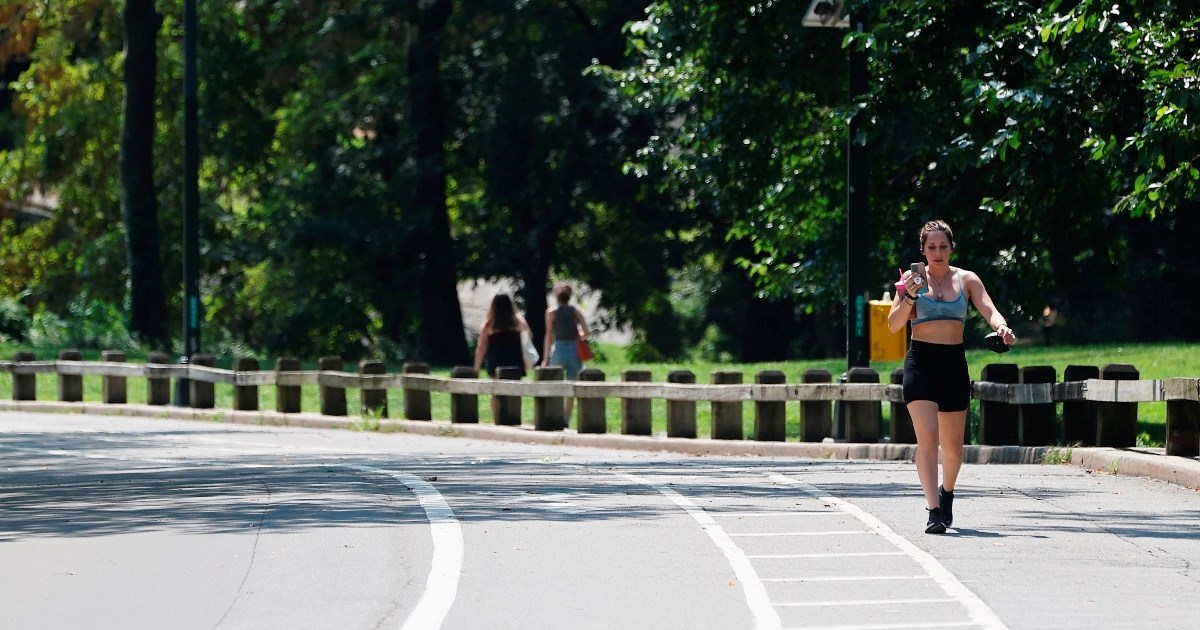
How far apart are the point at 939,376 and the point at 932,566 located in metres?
1.90

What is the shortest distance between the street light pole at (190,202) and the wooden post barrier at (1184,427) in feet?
49.2

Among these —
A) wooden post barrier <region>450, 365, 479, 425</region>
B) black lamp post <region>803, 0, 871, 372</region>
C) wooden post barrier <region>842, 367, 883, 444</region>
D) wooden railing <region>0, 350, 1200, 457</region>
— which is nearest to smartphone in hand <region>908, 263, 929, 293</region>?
wooden railing <region>0, 350, 1200, 457</region>

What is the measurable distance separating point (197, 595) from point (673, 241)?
35.0 meters

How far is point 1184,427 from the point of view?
15375 mm

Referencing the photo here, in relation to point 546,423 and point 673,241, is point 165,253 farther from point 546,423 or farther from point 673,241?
point 546,423

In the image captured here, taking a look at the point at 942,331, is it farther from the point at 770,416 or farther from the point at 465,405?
the point at 465,405

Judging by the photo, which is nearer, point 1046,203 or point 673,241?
point 1046,203

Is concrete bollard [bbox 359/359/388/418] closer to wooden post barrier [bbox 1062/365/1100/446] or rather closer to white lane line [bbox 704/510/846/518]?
wooden post barrier [bbox 1062/365/1100/446]

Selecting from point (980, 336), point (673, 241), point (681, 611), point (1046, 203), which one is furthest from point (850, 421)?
point (673, 241)

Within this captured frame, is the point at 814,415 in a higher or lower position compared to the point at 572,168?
lower

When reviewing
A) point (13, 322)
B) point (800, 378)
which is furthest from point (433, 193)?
point (800, 378)

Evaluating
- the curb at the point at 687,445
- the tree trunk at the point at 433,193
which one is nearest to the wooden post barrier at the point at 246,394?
the curb at the point at 687,445

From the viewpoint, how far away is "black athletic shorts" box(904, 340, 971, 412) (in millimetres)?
11477

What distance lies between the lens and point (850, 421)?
62.2 feet
